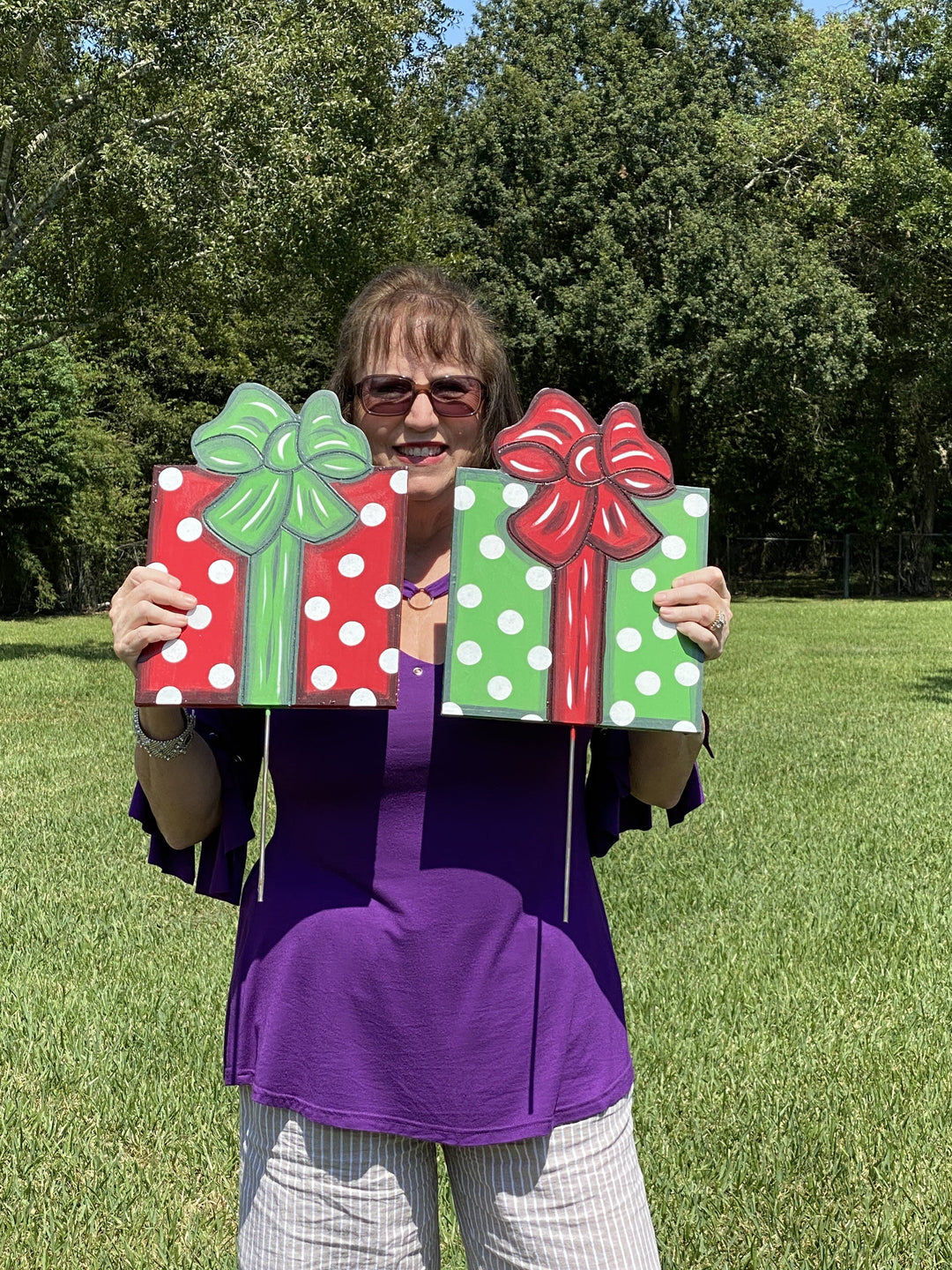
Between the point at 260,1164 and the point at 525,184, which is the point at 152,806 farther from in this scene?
the point at 525,184

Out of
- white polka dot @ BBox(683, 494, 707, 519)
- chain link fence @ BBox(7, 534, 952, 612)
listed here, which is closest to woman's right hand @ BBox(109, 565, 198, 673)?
white polka dot @ BBox(683, 494, 707, 519)

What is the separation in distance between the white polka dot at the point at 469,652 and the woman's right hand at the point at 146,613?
420 millimetres

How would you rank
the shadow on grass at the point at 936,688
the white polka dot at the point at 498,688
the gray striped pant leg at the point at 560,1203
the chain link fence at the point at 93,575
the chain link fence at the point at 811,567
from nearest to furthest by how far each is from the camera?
the gray striped pant leg at the point at 560,1203 < the white polka dot at the point at 498,688 < the shadow on grass at the point at 936,688 < the chain link fence at the point at 93,575 < the chain link fence at the point at 811,567

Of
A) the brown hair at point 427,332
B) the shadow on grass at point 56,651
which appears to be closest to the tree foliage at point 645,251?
the shadow on grass at point 56,651

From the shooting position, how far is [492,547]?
184cm

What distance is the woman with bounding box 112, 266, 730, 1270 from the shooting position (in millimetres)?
1636

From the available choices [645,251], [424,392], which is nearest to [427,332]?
[424,392]

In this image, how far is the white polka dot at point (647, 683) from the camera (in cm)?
182

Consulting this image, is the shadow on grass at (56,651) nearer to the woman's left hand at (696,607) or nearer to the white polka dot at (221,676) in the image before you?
the white polka dot at (221,676)

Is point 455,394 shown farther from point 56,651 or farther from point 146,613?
point 56,651

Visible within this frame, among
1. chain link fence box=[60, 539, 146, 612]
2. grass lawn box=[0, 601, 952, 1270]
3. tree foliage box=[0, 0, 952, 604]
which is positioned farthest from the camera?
chain link fence box=[60, 539, 146, 612]

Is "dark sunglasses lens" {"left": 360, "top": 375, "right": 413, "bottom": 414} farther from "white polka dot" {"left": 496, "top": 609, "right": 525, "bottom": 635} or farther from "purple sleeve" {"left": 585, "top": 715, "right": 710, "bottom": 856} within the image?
"purple sleeve" {"left": 585, "top": 715, "right": 710, "bottom": 856}

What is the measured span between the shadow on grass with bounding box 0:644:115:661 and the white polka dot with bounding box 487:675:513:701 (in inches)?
584

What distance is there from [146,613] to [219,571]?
14 cm
